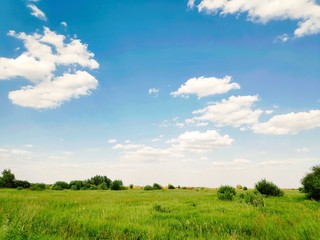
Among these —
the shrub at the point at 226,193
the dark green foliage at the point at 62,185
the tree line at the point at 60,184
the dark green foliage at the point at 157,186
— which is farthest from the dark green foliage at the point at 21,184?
the shrub at the point at 226,193

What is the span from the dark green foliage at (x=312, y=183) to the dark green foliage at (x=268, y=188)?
11.1 feet

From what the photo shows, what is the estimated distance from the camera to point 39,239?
21.3 ft

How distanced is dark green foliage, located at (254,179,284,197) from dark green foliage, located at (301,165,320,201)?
3386 millimetres

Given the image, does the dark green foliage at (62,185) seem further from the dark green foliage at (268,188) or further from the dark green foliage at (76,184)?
the dark green foliage at (268,188)

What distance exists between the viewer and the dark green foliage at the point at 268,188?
26.1m

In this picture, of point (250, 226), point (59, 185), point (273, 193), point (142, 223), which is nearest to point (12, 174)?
point (59, 185)

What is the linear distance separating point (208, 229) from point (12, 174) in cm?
4062

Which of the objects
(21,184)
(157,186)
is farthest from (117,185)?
(21,184)

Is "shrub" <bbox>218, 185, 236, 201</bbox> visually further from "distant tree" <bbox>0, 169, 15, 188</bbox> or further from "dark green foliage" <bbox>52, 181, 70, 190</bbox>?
"distant tree" <bbox>0, 169, 15, 188</bbox>

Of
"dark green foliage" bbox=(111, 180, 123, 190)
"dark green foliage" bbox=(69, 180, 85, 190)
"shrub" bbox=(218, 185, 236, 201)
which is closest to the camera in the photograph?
"shrub" bbox=(218, 185, 236, 201)

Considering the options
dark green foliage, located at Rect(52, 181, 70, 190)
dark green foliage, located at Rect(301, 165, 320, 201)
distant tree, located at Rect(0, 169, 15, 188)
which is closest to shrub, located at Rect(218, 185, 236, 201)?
dark green foliage, located at Rect(301, 165, 320, 201)

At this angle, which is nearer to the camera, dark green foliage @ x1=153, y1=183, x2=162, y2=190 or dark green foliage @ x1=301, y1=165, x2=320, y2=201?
dark green foliage @ x1=301, y1=165, x2=320, y2=201

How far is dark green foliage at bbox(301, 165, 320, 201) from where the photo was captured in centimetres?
2112

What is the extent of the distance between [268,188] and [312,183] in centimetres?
→ 508
